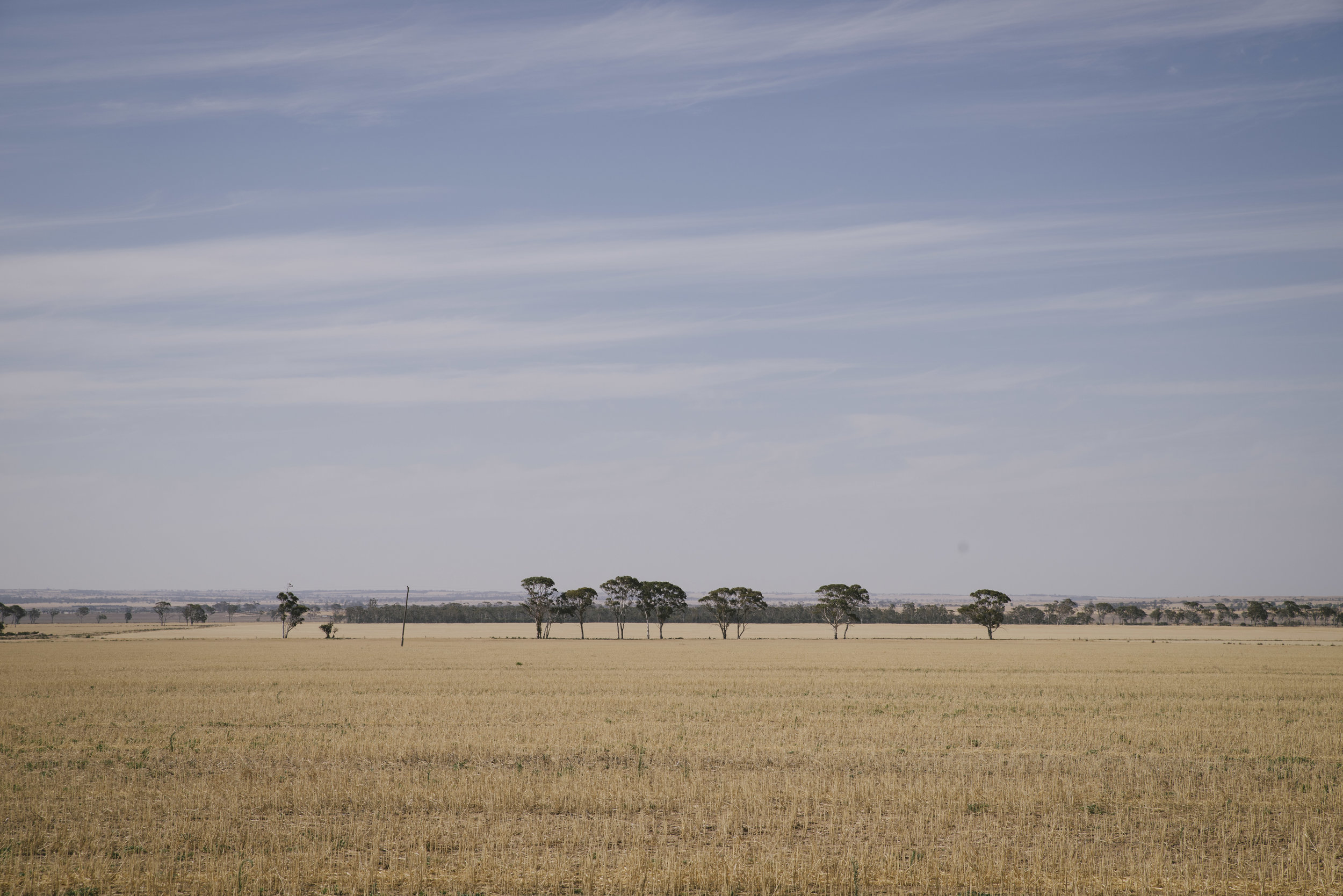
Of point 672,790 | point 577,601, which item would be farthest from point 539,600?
point 672,790

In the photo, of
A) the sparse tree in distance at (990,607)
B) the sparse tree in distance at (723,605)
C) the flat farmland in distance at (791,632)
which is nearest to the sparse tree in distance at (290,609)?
the flat farmland in distance at (791,632)

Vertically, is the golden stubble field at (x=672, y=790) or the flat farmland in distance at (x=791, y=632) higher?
the golden stubble field at (x=672, y=790)

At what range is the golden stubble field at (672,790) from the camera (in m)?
13.7

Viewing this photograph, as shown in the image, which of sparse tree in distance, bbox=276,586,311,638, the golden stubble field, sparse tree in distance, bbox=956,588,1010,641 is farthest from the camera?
sparse tree in distance, bbox=276,586,311,638

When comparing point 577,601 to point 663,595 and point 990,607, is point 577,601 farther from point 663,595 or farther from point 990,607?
point 990,607

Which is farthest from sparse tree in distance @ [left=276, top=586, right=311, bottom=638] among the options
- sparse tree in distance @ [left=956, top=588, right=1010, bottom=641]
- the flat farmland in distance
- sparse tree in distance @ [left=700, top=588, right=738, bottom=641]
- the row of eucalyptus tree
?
sparse tree in distance @ [left=956, top=588, right=1010, bottom=641]

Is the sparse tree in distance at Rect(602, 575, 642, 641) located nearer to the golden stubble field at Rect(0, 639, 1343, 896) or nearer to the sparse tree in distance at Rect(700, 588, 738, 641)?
the sparse tree in distance at Rect(700, 588, 738, 641)

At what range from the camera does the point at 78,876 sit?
13414 millimetres

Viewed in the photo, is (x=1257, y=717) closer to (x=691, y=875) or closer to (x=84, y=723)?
(x=691, y=875)

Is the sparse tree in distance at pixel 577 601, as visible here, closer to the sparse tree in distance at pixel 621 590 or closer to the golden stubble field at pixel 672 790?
the sparse tree in distance at pixel 621 590

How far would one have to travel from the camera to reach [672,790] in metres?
19.2

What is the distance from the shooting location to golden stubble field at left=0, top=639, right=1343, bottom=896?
13.7 metres

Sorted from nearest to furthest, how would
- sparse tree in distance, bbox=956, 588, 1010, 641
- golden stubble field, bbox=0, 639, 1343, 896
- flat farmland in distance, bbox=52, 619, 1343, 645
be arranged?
1. golden stubble field, bbox=0, 639, 1343, 896
2. flat farmland in distance, bbox=52, 619, 1343, 645
3. sparse tree in distance, bbox=956, 588, 1010, 641

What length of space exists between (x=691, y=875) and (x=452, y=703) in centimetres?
2470
